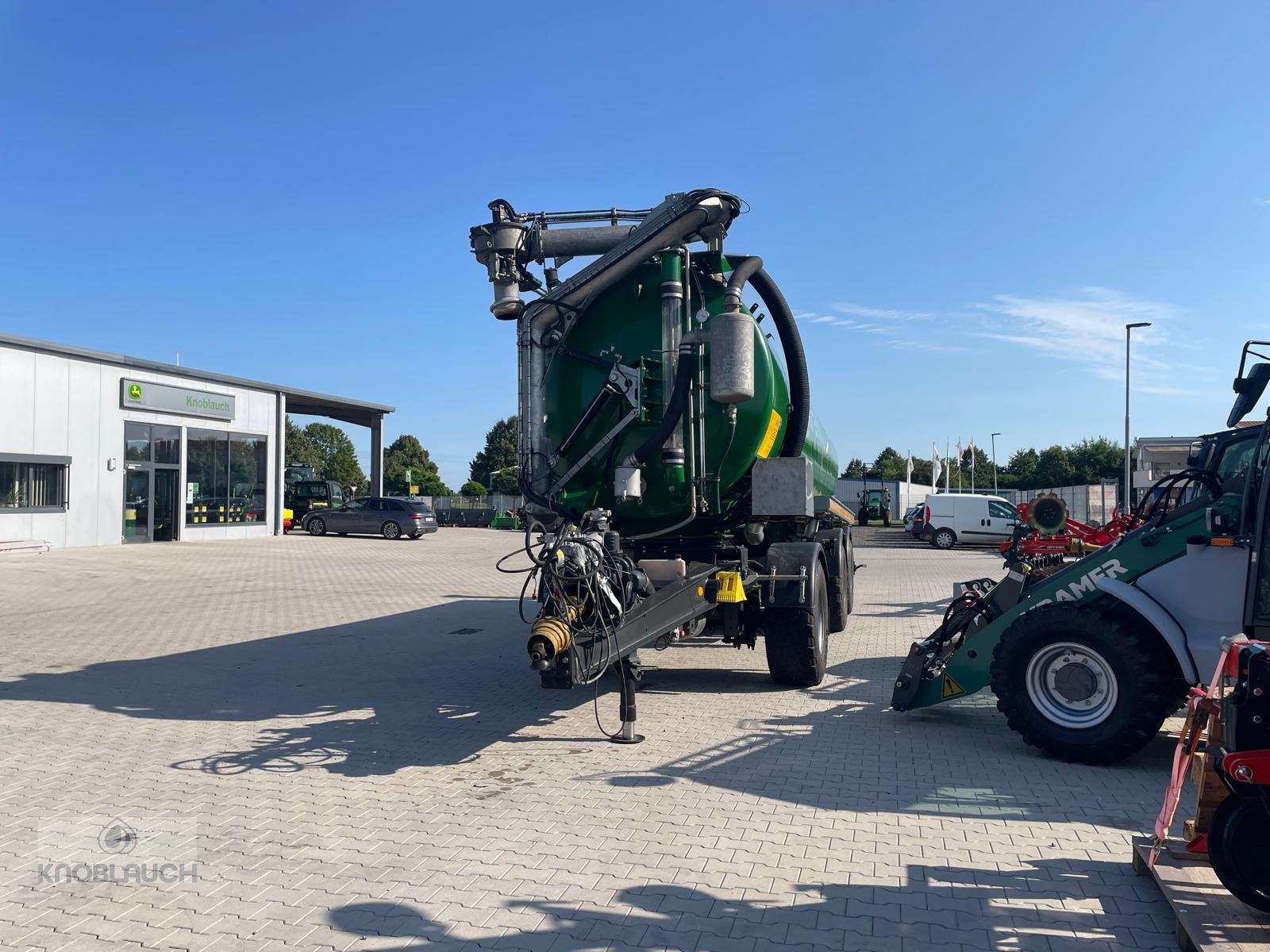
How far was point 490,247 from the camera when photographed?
25.7ft

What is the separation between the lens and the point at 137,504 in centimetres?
2659

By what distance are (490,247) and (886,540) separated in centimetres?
3325

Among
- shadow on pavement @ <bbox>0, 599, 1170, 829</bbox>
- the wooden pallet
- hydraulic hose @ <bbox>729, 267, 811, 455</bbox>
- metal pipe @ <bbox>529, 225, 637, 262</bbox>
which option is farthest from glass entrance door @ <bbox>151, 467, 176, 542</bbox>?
the wooden pallet

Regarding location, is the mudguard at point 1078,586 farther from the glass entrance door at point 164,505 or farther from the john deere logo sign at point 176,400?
the glass entrance door at point 164,505

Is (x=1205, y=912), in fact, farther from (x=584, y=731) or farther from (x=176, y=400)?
(x=176, y=400)

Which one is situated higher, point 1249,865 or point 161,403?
point 161,403

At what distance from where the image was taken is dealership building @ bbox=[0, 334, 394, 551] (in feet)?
74.9

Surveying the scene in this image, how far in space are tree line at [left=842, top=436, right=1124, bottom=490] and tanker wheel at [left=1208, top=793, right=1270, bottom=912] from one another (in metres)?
58.2

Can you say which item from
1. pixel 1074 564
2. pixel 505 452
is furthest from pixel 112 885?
pixel 505 452

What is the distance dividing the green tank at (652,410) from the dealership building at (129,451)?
20.3 meters

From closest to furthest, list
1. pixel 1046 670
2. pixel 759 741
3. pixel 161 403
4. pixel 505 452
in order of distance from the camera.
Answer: pixel 1046 670 → pixel 759 741 → pixel 161 403 → pixel 505 452

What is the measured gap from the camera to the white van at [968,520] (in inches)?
1282

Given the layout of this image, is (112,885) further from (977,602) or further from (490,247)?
(977,602)
